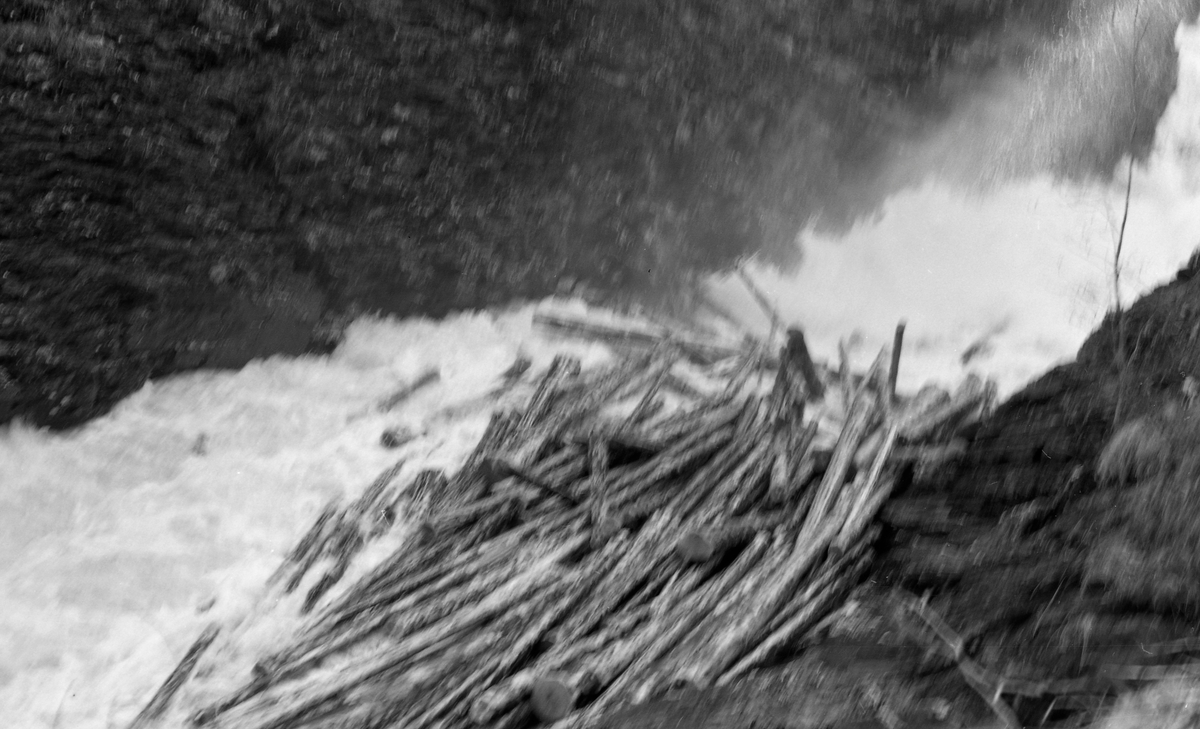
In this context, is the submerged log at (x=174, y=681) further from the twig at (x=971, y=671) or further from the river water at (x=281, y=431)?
Result: the twig at (x=971, y=671)

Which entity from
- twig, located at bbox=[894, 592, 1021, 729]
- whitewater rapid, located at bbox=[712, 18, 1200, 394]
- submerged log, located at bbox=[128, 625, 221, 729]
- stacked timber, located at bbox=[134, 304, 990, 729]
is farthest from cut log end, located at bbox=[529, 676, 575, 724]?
whitewater rapid, located at bbox=[712, 18, 1200, 394]

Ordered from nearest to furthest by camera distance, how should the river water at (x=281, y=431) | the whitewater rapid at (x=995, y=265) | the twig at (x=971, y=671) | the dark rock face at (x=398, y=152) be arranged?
the twig at (x=971, y=671), the river water at (x=281, y=431), the dark rock face at (x=398, y=152), the whitewater rapid at (x=995, y=265)

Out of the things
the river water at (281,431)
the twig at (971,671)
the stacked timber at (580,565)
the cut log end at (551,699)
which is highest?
the river water at (281,431)

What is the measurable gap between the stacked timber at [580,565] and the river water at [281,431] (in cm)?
46

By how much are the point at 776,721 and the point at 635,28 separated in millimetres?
8187

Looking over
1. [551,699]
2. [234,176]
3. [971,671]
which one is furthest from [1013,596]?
[234,176]

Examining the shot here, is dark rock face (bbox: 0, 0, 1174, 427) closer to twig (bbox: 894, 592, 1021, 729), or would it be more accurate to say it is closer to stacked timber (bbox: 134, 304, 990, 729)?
stacked timber (bbox: 134, 304, 990, 729)

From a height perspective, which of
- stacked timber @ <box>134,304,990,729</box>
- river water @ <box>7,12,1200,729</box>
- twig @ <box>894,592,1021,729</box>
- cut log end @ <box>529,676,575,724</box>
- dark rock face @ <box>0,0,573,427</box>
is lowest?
twig @ <box>894,592,1021,729</box>

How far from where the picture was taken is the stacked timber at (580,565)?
3.59 meters

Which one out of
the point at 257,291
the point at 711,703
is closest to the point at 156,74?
the point at 257,291

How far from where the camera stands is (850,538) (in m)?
4.35

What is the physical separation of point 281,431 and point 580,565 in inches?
127

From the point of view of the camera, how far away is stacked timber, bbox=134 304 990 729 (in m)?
3.59

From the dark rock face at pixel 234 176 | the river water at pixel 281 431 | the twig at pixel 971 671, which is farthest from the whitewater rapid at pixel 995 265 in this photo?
the twig at pixel 971 671
